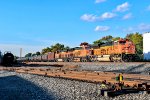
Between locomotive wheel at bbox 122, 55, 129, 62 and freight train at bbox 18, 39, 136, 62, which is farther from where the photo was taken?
freight train at bbox 18, 39, 136, 62

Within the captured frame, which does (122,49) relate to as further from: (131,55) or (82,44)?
(82,44)

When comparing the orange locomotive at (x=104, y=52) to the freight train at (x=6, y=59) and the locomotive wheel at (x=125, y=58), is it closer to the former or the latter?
the locomotive wheel at (x=125, y=58)

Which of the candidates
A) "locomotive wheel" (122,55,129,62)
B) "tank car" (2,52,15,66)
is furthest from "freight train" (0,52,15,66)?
"locomotive wheel" (122,55,129,62)

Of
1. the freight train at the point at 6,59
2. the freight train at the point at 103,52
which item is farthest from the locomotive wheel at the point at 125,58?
the freight train at the point at 6,59

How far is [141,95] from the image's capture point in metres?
10.5

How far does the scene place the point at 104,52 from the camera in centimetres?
4069

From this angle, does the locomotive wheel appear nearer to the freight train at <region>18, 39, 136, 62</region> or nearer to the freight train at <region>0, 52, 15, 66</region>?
the freight train at <region>18, 39, 136, 62</region>

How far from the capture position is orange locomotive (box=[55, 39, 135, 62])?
3678cm

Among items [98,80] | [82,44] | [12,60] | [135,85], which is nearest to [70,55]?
[82,44]

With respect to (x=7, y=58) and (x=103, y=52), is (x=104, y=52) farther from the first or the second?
(x=7, y=58)

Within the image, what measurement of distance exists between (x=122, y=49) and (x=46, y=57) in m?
31.7

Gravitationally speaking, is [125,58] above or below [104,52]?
below

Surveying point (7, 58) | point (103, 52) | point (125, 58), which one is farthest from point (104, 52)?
point (7, 58)

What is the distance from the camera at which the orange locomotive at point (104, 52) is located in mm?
36781
